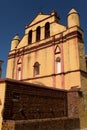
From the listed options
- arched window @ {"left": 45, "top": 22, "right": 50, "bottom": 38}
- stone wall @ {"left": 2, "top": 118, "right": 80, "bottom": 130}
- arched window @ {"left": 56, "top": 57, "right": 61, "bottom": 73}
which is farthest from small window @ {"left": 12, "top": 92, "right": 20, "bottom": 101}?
arched window @ {"left": 45, "top": 22, "right": 50, "bottom": 38}

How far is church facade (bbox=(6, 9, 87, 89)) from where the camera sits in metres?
19.1

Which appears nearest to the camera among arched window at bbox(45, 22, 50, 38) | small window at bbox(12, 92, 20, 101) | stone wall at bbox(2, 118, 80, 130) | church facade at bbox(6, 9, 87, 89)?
stone wall at bbox(2, 118, 80, 130)

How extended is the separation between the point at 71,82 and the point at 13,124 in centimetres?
1010

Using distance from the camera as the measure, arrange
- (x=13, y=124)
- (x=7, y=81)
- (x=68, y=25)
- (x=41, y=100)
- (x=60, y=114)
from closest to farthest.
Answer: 1. (x=13, y=124)
2. (x=7, y=81)
3. (x=41, y=100)
4. (x=60, y=114)
5. (x=68, y=25)

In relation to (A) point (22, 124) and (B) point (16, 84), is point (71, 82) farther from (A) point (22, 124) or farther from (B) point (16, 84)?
(A) point (22, 124)

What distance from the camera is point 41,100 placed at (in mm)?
13312

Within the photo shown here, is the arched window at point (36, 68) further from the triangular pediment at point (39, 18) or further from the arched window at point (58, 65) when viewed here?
the triangular pediment at point (39, 18)

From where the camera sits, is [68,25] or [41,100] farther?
[68,25]

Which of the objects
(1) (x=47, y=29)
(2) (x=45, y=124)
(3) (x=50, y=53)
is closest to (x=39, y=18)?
(1) (x=47, y=29)

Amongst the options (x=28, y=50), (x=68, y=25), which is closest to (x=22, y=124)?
(x=68, y=25)

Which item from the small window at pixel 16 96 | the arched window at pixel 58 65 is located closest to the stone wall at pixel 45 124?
the small window at pixel 16 96

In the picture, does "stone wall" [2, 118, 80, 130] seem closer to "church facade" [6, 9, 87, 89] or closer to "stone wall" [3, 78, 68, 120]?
"stone wall" [3, 78, 68, 120]

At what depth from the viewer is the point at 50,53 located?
21922 millimetres

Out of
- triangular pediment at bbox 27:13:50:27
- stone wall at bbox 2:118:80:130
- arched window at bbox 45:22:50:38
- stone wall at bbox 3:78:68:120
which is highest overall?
triangular pediment at bbox 27:13:50:27
